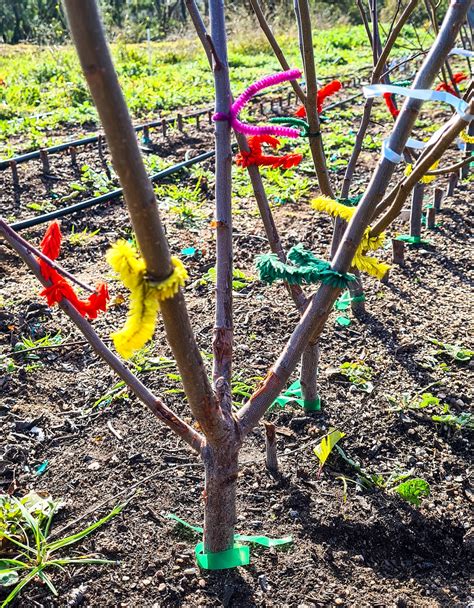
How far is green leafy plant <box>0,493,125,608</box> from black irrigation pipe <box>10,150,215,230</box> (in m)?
1.85

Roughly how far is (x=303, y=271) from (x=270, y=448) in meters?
0.82

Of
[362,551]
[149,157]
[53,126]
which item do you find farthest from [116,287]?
[53,126]

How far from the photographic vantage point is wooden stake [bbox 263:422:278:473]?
1.95 m

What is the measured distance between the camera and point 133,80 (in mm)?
11383

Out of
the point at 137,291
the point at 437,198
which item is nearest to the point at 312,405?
the point at 137,291

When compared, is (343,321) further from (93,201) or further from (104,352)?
(93,201)

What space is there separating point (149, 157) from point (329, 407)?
4.43m

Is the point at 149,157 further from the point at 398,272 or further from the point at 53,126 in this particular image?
the point at 398,272

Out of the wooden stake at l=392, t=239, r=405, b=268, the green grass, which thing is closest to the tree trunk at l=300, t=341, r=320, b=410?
the wooden stake at l=392, t=239, r=405, b=268

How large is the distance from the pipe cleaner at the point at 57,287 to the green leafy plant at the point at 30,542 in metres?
0.72

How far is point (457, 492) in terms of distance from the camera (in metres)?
1.99

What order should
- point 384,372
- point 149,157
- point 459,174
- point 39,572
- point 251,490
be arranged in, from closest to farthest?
point 39,572 → point 251,490 → point 384,372 → point 459,174 → point 149,157

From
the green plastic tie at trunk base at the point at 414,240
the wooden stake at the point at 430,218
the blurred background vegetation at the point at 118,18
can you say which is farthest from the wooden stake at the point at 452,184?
the blurred background vegetation at the point at 118,18

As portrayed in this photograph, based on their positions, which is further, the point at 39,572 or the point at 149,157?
the point at 149,157
